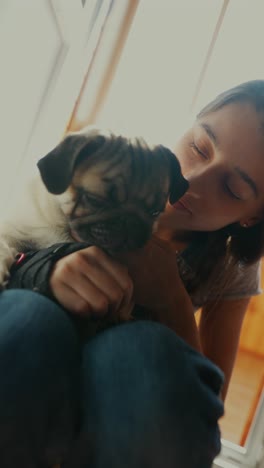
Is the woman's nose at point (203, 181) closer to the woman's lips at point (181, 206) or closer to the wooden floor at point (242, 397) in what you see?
the woman's lips at point (181, 206)

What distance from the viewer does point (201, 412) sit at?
0.72 m

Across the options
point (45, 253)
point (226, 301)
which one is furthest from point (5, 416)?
point (226, 301)

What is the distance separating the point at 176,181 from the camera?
112 centimetres

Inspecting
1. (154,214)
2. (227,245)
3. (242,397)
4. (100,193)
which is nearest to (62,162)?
(100,193)

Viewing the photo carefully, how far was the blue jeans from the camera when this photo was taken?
674 mm

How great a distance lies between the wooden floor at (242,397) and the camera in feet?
6.18

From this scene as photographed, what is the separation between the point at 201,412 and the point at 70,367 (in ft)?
0.77

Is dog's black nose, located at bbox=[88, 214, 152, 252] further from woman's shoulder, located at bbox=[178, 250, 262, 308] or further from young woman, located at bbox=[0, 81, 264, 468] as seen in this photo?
woman's shoulder, located at bbox=[178, 250, 262, 308]

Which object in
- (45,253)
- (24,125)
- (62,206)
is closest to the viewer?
(45,253)

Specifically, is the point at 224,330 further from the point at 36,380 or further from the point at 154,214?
the point at 36,380

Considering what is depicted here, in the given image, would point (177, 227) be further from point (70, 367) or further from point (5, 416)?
point (5, 416)

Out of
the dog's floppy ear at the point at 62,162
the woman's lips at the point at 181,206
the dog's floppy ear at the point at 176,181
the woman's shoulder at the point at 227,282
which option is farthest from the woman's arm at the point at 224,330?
the dog's floppy ear at the point at 62,162

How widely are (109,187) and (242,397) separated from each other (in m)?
1.63

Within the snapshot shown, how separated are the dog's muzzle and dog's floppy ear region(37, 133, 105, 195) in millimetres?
110
